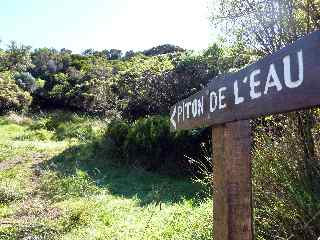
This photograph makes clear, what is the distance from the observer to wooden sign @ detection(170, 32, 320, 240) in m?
1.83

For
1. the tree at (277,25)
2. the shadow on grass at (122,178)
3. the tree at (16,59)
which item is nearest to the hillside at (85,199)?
the shadow on grass at (122,178)

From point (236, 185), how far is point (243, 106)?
1.41ft

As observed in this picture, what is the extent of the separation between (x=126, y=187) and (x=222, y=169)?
8.87 meters

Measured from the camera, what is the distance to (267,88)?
84.6 inches

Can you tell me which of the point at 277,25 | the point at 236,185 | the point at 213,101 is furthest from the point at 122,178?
the point at 236,185

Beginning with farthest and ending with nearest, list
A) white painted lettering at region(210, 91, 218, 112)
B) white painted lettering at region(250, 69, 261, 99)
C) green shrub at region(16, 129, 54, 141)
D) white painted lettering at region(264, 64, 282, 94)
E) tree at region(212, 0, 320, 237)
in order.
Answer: green shrub at region(16, 129, 54, 141)
tree at region(212, 0, 320, 237)
white painted lettering at region(210, 91, 218, 112)
white painted lettering at region(250, 69, 261, 99)
white painted lettering at region(264, 64, 282, 94)

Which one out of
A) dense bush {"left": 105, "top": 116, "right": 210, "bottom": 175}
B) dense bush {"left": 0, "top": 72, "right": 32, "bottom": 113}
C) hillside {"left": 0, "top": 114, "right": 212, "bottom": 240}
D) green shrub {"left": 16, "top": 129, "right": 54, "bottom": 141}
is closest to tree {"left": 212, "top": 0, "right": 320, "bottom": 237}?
hillside {"left": 0, "top": 114, "right": 212, "bottom": 240}

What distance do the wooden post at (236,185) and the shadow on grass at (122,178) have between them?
596cm

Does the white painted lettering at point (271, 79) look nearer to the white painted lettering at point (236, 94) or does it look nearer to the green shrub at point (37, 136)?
the white painted lettering at point (236, 94)

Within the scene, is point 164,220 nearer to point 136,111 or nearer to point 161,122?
point 161,122

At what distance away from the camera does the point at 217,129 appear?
280 cm

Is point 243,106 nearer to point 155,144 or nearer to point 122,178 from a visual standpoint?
point 122,178

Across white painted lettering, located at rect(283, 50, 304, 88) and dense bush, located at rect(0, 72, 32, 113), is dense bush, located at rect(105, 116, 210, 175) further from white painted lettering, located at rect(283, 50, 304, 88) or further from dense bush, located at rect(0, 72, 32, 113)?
dense bush, located at rect(0, 72, 32, 113)

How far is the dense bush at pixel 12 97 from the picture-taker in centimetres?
2944
